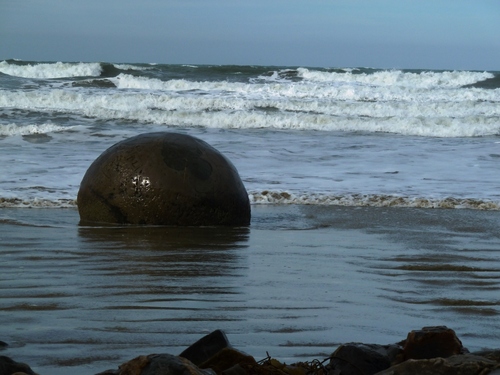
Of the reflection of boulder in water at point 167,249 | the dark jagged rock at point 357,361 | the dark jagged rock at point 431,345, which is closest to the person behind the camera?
the dark jagged rock at point 357,361

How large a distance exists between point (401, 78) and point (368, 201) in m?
27.0

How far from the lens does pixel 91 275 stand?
17.1 feet

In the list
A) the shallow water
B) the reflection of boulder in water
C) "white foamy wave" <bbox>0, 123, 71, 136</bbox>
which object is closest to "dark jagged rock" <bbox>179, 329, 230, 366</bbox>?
the shallow water

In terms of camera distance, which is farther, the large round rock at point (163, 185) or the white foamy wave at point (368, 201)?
the white foamy wave at point (368, 201)

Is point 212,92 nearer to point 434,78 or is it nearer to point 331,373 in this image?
point 434,78

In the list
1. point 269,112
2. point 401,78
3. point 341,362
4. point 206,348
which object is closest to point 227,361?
point 206,348

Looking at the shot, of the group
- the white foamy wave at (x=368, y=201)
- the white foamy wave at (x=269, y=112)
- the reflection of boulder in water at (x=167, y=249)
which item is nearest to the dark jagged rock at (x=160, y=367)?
the reflection of boulder in water at (x=167, y=249)

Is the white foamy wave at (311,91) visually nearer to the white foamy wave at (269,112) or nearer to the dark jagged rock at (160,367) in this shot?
the white foamy wave at (269,112)

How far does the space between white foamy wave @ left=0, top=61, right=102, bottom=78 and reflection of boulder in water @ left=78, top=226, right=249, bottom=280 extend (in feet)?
92.2

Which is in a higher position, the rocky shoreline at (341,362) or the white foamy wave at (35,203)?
the rocky shoreline at (341,362)

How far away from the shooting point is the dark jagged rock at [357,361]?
315cm

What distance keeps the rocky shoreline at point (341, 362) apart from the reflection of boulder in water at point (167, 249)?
1693mm

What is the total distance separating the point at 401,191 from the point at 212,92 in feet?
62.0

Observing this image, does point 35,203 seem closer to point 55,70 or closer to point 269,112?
point 269,112
